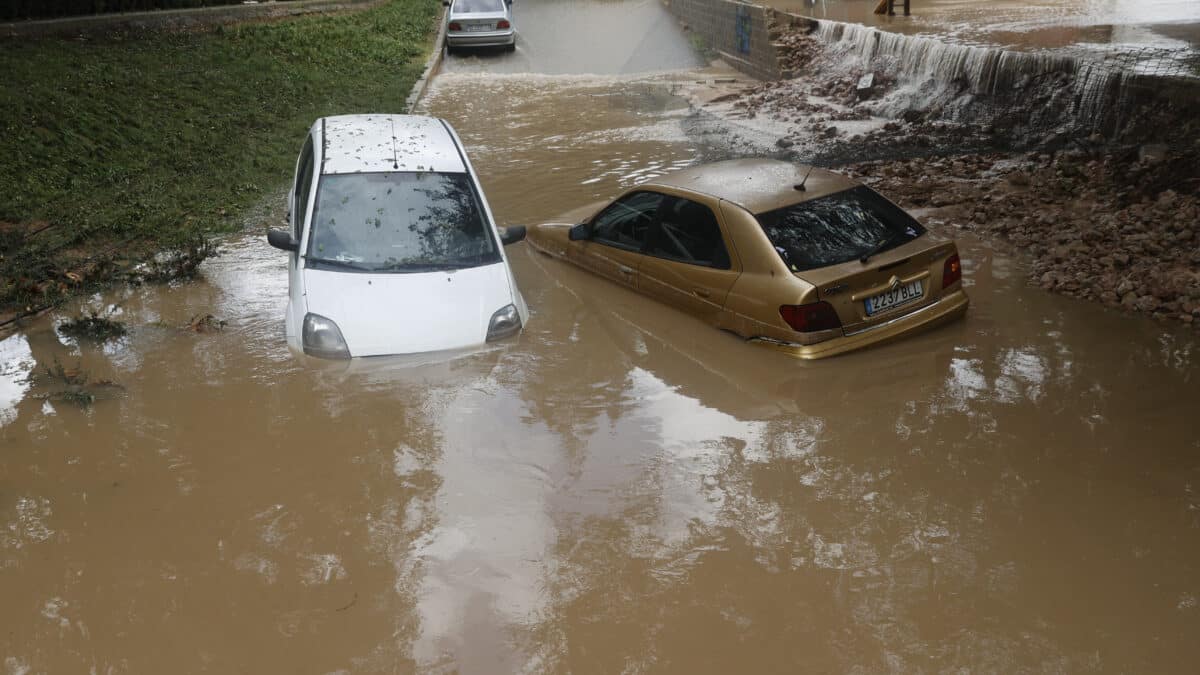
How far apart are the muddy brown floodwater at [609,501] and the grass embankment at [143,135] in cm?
172

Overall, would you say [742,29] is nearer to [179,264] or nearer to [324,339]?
[179,264]

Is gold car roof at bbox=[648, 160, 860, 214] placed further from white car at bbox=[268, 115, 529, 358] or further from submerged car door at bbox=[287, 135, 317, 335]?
submerged car door at bbox=[287, 135, 317, 335]

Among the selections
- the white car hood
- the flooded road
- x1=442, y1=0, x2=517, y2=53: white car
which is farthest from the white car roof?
x1=442, y1=0, x2=517, y2=53: white car

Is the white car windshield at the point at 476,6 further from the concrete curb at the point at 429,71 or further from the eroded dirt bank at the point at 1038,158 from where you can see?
the eroded dirt bank at the point at 1038,158

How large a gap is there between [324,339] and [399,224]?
129 cm

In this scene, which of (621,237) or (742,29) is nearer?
(621,237)

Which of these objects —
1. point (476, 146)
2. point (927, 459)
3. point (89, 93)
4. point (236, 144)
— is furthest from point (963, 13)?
point (927, 459)

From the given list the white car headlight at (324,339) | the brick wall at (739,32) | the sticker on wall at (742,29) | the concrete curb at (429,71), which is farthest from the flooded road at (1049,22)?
the white car headlight at (324,339)

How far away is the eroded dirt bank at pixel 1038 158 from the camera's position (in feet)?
30.0

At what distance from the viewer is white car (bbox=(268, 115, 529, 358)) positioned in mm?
7188

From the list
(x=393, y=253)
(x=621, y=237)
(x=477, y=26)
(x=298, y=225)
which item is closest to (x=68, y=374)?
(x=298, y=225)

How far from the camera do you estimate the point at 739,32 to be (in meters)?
24.7

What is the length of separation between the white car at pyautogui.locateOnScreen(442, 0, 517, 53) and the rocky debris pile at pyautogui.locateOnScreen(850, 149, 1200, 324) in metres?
14.2

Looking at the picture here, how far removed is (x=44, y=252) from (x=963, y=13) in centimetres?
2019
